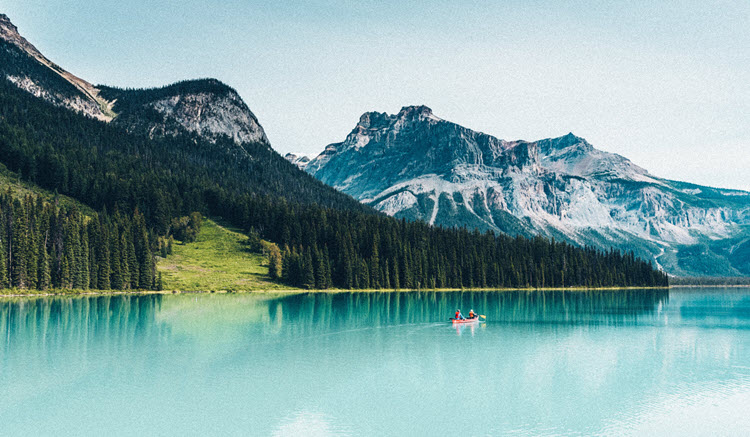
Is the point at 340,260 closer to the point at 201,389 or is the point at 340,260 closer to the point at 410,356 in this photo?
the point at 410,356

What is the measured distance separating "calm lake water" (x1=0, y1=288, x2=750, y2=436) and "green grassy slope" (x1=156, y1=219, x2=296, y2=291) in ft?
203

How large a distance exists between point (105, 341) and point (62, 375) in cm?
1674

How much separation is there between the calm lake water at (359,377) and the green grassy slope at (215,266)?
61.9 meters

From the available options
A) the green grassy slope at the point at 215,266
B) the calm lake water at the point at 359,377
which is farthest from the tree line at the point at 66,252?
the calm lake water at the point at 359,377

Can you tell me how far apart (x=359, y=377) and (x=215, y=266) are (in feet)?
419

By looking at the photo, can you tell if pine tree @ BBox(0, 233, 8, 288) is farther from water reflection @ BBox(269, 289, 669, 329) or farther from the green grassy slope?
water reflection @ BBox(269, 289, 669, 329)

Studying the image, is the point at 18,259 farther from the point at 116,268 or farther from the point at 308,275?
the point at 308,275

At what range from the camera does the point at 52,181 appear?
637 feet

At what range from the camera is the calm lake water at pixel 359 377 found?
3253 centimetres

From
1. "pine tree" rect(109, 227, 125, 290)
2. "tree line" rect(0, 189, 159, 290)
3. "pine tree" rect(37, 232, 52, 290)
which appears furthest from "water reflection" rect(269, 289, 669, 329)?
"pine tree" rect(37, 232, 52, 290)

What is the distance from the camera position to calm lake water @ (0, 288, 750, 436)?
107 feet

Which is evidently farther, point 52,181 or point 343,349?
point 52,181

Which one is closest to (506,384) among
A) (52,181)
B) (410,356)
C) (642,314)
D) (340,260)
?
(410,356)

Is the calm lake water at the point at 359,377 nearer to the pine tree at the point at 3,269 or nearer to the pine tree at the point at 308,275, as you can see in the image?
the pine tree at the point at 3,269
